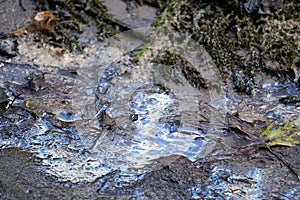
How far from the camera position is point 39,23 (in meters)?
2.98

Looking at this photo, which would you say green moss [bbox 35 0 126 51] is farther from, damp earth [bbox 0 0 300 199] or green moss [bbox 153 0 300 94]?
green moss [bbox 153 0 300 94]

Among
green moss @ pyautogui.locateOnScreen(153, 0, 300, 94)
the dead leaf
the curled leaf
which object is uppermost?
green moss @ pyautogui.locateOnScreen(153, 0, 300, 94)

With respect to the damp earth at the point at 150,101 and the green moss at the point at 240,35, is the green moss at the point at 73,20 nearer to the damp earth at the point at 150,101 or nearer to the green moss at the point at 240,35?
the damp earth at the point at 150,101

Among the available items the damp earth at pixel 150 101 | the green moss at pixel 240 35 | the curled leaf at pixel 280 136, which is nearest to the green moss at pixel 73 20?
the damp earth at pixel 150 101

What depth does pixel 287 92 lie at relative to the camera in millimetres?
2678

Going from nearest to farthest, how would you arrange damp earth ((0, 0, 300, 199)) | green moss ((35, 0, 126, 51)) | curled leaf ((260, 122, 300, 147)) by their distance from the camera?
damp earth ((0, 0, 300, 199)), curled leaf ((260, 122, 300, 147)), green moss ((35, 0, 126, 51))

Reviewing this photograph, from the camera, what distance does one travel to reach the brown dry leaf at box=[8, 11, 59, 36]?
295 cm

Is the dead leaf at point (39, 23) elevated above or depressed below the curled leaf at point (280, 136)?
below

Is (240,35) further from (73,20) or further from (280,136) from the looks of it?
(73,20)

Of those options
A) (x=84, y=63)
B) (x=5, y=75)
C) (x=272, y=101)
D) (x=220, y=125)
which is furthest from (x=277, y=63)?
(x=5, y=75)

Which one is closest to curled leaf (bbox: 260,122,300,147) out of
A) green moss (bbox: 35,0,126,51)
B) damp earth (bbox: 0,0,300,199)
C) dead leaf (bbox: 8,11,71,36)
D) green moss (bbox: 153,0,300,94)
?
damp earth (bbox: 0,0,300,199)

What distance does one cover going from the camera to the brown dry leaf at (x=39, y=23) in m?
2.95

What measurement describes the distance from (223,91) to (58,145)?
1040 millimetres

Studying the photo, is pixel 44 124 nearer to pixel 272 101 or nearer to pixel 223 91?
pixel 223 91
